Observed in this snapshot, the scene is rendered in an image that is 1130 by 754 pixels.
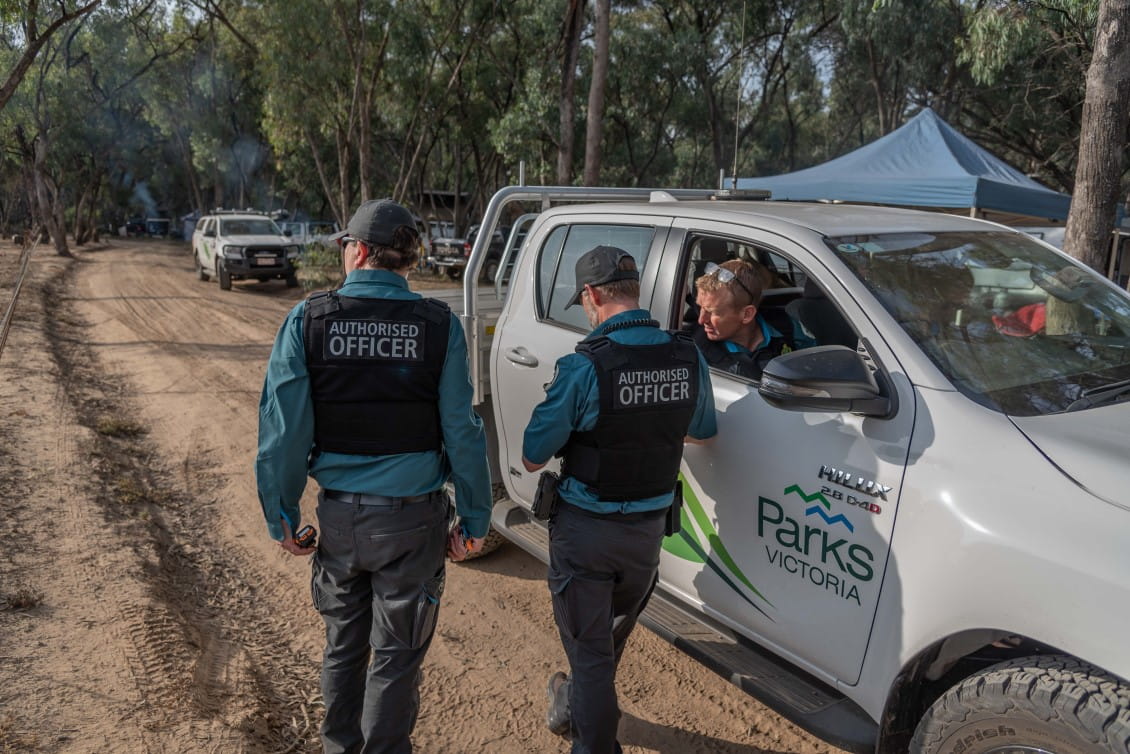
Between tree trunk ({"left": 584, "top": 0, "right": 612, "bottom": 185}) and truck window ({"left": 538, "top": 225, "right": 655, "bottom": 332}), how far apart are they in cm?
1092

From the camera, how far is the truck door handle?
3.80m

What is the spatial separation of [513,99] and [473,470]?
22.9 m

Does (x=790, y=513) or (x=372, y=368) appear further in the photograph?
(x=790, y=513)

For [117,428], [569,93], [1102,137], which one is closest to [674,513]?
[1102,137]

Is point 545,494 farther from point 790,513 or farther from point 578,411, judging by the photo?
point 790,513

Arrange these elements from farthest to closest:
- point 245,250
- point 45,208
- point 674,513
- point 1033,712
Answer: point 45,208 → point 245,250 → point 674,513 → point 1033,712

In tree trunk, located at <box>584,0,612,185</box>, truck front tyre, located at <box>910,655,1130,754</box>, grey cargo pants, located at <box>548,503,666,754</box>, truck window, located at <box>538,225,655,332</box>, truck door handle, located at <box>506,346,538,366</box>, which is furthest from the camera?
tree trunk, located at <box>584,0,612,185</box>

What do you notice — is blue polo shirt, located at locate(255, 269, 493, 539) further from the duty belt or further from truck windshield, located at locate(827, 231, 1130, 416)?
truck windshield, located at locate(827, 231, 1130, 416)

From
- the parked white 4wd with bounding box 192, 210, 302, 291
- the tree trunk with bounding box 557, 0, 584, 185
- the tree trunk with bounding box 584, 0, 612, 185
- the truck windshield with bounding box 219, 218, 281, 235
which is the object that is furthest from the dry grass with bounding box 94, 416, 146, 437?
the truck windshield with bounding box 219, 218, 281, 235

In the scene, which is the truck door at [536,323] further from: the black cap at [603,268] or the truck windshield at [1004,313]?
the truck windshield at [1004,313]

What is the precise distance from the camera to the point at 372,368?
8.20ft

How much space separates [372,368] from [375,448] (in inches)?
9.9

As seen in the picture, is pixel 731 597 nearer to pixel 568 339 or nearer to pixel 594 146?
pixel 568 339

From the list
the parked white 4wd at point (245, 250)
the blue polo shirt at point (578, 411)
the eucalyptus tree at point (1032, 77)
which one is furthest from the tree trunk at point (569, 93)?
the blue polo shirt at point (578, 411)
